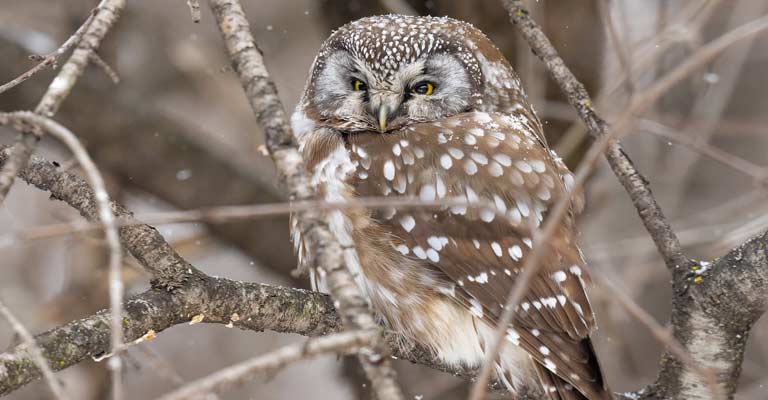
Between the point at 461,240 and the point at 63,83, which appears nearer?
the point at 63,83

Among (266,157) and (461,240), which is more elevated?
(266,157)

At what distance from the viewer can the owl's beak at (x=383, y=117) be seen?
3518mm

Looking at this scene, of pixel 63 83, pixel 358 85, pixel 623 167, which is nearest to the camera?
pixel 63 83

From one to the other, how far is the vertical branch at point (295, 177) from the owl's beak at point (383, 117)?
4.53ft

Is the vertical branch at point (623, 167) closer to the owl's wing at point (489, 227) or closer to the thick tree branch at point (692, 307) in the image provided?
the thick tree branch at point (692, 307)

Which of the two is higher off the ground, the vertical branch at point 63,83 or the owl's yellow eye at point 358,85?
the owl's yellow eye at point 358,85

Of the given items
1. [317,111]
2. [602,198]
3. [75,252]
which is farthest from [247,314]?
[602,198]

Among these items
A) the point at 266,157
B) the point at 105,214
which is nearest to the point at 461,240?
the point at 105,214

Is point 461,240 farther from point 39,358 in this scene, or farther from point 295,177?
point 39,358

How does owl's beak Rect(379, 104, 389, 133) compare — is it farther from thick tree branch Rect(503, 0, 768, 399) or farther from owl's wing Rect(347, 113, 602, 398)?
thick tree branch Rect(503, 0, 768, 399)

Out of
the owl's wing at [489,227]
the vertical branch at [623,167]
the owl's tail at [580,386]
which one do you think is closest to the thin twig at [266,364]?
the owl's wing at [489,227]

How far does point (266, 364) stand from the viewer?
4.72ft

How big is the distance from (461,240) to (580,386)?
66cm

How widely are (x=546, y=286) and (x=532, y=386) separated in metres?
0.42
